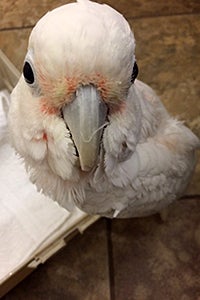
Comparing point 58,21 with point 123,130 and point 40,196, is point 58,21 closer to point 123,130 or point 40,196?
point 123,130

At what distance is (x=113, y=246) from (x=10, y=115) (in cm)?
53

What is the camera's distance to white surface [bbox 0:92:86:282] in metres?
1.08

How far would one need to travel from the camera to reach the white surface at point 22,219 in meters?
1.08

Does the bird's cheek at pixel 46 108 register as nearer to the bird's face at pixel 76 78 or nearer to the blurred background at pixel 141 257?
the bird's face at pixel 76 78

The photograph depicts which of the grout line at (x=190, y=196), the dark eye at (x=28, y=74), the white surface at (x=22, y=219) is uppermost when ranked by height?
the dark eye at (x=28, y=74)

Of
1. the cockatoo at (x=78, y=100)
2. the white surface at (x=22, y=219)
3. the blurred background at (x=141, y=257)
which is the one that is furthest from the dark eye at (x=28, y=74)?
the blurred background at (x=141, y=257)

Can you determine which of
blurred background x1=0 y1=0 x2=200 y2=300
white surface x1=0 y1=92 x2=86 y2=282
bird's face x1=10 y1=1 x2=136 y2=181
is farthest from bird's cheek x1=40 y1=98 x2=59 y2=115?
blurred background x1=0 y1=0 x2=200 y2=300

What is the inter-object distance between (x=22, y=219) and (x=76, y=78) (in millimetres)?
635

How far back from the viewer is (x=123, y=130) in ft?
2.05

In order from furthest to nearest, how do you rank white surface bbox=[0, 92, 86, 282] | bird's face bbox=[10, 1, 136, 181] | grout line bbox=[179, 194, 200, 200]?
grout line bbox=[179, 194, 200, 200] < white surface bbox=[0, 92, 86, 282] < bird's face bbox=[10, 1, 136, 181]

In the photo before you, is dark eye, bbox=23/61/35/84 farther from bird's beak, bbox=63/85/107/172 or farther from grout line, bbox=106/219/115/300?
grout line, bbox=106/219/115/300

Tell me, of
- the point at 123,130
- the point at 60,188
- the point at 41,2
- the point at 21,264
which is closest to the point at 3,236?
the point at 21,264

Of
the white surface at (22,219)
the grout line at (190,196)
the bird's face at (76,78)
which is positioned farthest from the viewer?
the grout line at (190,196)

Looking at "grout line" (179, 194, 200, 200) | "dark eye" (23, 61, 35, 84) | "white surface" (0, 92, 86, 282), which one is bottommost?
"grout line" (179, 194, 200, 200)
